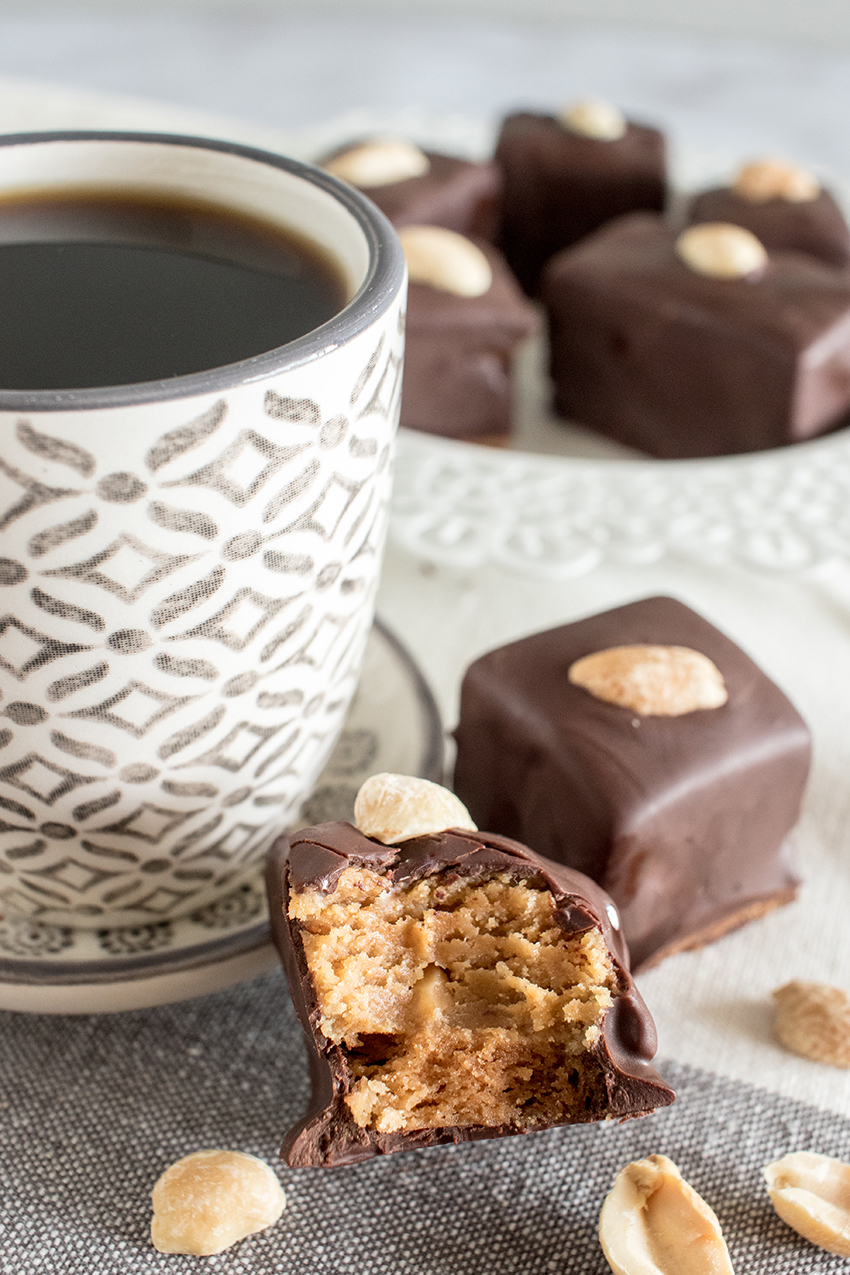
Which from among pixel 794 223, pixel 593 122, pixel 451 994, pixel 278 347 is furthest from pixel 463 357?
pixel 451 994

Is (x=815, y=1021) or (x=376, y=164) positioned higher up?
(x=376, y=164)

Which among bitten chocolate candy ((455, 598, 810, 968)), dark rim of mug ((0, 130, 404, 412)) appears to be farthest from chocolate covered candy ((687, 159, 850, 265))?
dark rim of mug ((0, 130, 404, 412))

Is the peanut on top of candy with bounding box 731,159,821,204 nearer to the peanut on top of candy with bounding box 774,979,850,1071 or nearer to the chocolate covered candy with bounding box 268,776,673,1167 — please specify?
the peanut on top of candy with bounding box 774,979,850,1071

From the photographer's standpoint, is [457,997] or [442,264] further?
[442,264]

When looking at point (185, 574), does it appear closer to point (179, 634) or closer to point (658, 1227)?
point (179, 634)

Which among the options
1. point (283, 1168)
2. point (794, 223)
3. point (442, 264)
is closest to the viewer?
point (283, 1168)

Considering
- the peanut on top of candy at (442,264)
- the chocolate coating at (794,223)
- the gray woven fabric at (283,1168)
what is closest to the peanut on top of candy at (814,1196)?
the gray woven fabric at (283,1168)

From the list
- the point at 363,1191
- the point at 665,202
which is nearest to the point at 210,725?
the point at 363,1191
